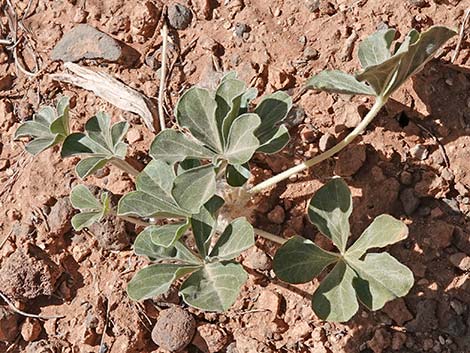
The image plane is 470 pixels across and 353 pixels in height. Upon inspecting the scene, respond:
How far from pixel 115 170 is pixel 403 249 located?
1094 millimetres

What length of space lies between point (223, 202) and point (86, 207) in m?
0.47

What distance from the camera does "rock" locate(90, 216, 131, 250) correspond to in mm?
2762

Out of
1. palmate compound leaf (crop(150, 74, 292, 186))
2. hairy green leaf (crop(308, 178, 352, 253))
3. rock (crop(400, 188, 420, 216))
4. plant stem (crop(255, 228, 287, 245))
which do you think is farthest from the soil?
palmate compound leaf (crop(150, 74, 292, 186))

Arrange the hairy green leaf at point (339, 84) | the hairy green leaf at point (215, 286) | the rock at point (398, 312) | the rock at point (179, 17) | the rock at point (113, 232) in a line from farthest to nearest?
the rock at point (179, 17), the rock at point (113, 232), the rock at point (398, 312), the hairy green leaf at point (339, 84), the hairy green leaf at point (215, 286)

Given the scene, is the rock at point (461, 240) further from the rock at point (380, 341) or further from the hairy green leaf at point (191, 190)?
the hairy green leaf at point (191, 190)

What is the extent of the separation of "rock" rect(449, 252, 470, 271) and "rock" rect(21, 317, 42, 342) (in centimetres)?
149

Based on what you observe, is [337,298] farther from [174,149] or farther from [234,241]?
[174,149]

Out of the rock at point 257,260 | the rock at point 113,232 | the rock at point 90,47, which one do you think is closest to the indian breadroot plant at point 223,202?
the rock at point 257,260

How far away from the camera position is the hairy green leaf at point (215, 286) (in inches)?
85.4

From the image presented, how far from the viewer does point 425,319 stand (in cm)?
252

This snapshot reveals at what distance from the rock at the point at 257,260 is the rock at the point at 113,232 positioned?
454mm

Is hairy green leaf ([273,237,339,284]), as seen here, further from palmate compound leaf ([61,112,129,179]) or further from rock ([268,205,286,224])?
palmate compound leaf ([61,112,129,179])

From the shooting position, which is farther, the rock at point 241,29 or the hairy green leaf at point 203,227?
the rock at point 241,29

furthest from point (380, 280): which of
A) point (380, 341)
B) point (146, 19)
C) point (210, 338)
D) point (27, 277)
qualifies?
point (146, 19)
